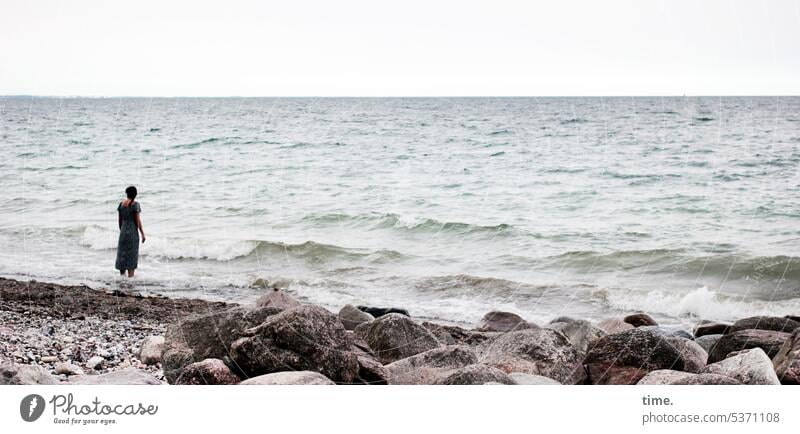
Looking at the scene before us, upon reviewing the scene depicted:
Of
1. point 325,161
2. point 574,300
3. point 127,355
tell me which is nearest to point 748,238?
point 574,300

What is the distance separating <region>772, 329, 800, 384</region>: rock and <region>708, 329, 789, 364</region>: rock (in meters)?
0.32

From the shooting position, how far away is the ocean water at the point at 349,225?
5605 millimetres

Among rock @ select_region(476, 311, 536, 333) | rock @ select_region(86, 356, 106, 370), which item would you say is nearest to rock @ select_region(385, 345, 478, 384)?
rock @ select_region(86, 356, 106, 370)

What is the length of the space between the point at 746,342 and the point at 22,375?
9.15 ft

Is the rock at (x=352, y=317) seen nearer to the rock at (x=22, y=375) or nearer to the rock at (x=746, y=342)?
the rock at (x=746, y=342)

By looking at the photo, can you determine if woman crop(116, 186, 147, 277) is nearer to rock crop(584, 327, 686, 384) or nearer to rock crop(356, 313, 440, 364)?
rock crop(356, 313, 440, 364)

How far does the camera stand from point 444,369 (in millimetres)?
2756

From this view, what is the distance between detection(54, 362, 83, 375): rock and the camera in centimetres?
304

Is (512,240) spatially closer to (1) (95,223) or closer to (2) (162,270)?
(2) (162,270)

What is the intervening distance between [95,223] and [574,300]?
12.2 ft

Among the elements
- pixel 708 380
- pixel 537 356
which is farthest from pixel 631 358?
pixel 708 380

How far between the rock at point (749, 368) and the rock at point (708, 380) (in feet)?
0.46

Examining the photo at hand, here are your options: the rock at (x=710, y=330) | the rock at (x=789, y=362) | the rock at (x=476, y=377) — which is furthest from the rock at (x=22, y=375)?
the rock at (x=710, y=330)

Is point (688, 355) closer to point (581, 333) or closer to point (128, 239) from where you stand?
point (581, 333)
